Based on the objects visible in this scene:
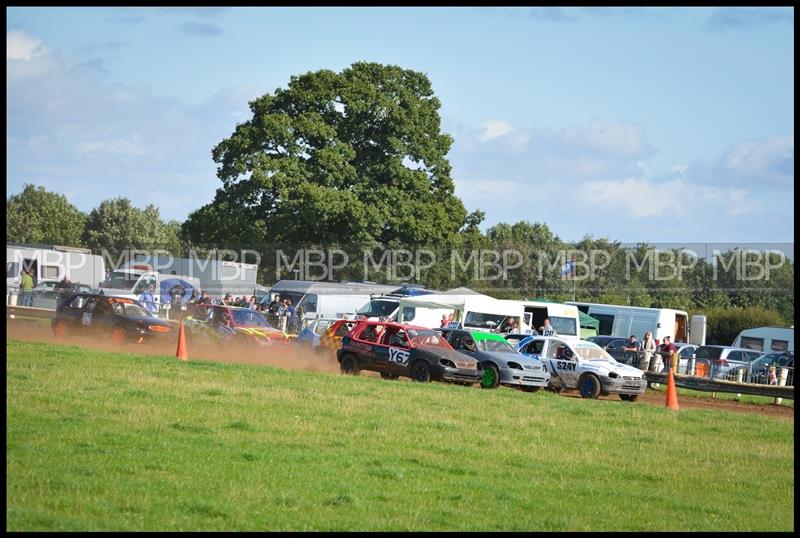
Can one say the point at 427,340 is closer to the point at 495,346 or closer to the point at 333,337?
the point at 495,346

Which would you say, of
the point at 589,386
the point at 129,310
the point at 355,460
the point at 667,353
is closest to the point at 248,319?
the point at 129,310

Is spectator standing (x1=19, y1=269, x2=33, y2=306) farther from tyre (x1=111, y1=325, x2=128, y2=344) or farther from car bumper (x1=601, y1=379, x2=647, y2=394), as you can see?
car bumper (x1=601, y1=379, x2=647, y2=394)

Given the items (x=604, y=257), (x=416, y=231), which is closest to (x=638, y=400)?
(x=416, y=231)

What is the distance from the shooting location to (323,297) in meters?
46.1

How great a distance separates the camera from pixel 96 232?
111188 millimetres

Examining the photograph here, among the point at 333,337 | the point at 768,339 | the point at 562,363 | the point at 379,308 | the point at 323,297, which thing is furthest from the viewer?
the point at 768,339

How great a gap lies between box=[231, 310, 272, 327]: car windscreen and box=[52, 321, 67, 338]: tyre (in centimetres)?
496

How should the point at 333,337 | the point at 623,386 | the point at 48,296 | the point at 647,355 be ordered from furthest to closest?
the point at 48,296 < the point at 647,355 < the point at 333,337 < the point at 623,386

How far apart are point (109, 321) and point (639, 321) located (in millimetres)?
26254

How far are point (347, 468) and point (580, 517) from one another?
3104mm

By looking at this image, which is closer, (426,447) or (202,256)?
(426,447)

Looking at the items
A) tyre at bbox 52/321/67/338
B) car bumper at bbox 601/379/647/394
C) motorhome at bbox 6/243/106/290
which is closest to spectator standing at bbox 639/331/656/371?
car bumper at bbox 601/379/647/394

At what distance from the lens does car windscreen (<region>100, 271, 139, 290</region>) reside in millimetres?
49438

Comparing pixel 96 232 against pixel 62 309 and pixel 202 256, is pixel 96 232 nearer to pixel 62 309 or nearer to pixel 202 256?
pixel 202 256
